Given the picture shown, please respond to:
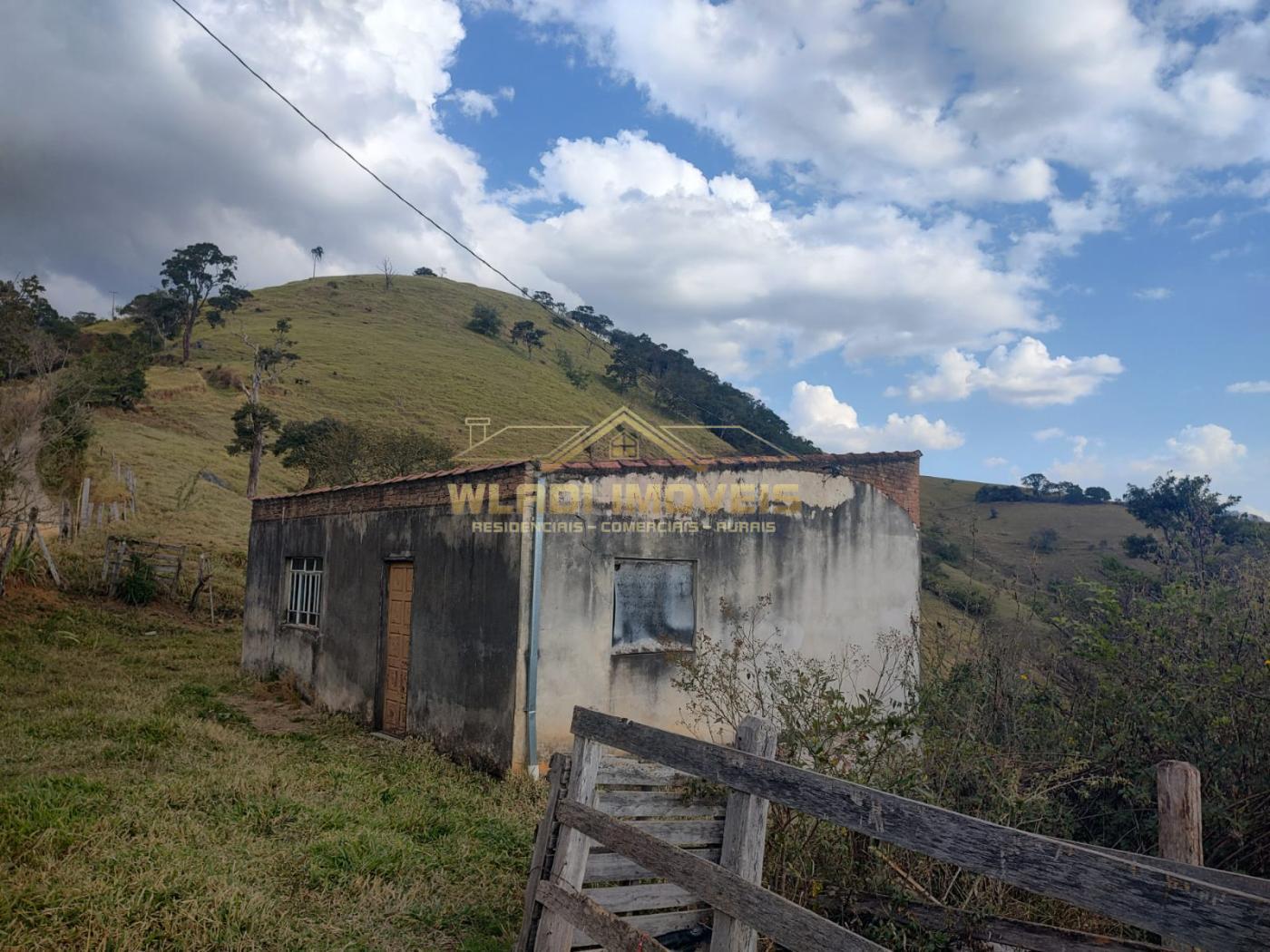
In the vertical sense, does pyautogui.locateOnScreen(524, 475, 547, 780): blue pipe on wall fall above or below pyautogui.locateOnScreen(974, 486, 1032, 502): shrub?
below

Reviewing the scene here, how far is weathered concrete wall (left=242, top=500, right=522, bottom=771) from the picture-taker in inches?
326

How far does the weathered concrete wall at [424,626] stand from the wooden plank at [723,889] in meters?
4.69

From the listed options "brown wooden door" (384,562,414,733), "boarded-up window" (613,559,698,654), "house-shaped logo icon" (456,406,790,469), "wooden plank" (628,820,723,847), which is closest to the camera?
"wooden plank" (628,820,723,847)

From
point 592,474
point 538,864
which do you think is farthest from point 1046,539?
point 538,864

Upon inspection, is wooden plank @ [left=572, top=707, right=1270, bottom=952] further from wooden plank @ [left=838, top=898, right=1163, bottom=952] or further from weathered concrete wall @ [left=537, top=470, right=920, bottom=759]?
weathered concrete wall @ [left=537, top=470, right=920, bottom=759]

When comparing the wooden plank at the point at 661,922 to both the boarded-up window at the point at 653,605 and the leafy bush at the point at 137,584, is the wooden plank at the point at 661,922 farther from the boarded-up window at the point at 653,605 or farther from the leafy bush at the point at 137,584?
the leafy bush at the point at 137,584

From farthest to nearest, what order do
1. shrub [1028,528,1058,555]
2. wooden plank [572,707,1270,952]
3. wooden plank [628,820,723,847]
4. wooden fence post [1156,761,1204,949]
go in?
shrub [1028,528,1058,555], wooden plank [628,820,723,847], wooden fence post [1156,761,1204,949], wooden plank [572,707,1270,952]

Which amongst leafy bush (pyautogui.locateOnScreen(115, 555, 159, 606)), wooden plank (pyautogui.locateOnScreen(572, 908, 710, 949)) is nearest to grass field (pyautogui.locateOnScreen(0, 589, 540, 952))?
wooden plank (pyautogui.locateOnScreen(572, 908, 710, 949))

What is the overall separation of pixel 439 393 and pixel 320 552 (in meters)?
36.8

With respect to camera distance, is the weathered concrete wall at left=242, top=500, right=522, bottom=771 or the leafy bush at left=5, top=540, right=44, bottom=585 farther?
the leafy bush at left=5, top=540, right=44, bottom=585

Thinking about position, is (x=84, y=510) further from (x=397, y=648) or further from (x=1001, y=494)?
(x=1001, y=494)

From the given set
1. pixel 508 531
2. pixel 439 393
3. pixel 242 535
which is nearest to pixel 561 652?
pixel 508 531

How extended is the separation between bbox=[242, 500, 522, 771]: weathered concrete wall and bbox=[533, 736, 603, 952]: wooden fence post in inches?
173

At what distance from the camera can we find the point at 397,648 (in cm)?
1011
